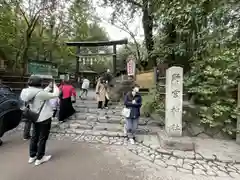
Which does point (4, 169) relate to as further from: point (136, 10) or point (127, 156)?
point (136, 10)

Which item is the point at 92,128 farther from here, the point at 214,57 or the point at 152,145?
the point at 214,57

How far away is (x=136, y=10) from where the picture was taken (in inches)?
432

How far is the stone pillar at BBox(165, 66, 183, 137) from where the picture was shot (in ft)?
16.3

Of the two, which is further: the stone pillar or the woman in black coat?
the stone pillar

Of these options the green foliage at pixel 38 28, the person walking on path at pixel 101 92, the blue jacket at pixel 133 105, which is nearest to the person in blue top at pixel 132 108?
the blue jacket at pixel 133 105

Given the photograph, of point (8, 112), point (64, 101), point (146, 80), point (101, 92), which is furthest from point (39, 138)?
point (146, 80)

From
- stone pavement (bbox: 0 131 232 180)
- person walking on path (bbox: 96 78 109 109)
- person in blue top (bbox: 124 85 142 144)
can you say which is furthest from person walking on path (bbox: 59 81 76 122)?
person in blue top (bbox: 124 85 142 144)

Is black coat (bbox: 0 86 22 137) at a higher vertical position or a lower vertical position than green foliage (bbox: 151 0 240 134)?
lower

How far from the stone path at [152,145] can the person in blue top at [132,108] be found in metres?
0.28

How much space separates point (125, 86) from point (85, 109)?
9.43ft

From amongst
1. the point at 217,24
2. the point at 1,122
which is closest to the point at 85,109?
the point at 1,122

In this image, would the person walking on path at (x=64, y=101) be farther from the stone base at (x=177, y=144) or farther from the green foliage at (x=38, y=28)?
the green foliage at (x=38, y=28)

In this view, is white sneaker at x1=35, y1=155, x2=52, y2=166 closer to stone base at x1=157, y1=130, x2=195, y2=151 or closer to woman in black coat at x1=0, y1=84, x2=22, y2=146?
woman in black coat at x1=0, y1=84, x2=22, y2=146

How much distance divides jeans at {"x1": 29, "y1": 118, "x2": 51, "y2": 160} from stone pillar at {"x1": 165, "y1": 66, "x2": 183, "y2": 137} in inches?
131
